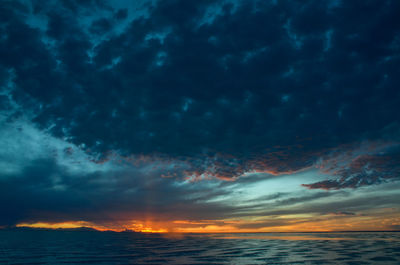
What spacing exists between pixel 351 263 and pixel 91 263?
31.9m

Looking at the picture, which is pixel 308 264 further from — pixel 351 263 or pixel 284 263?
pixel 351 263

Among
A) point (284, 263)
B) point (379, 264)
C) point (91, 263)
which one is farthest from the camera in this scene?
point (91, 263)

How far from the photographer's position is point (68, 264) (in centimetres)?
2850

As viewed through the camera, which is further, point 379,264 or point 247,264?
point 247,264

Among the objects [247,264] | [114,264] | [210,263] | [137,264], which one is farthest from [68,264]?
[247,264]

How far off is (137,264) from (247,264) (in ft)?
45.0

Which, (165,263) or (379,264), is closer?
(379,264)

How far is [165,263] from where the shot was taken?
28891 millimetres

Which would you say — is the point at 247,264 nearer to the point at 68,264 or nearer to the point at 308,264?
the point at 308,264

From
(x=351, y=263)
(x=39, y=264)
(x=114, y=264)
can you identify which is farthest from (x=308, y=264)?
(x=39, y=264)

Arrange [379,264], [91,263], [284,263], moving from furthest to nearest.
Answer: [91,263]
[284,263]
[379,264]

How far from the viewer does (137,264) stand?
27906 millimetres

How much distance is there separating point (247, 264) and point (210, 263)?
15.2 feet

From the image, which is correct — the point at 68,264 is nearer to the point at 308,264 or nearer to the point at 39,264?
the point at 39,264
